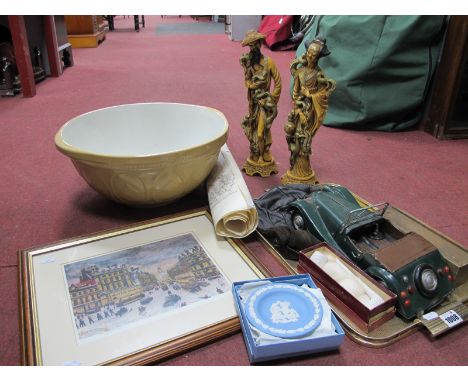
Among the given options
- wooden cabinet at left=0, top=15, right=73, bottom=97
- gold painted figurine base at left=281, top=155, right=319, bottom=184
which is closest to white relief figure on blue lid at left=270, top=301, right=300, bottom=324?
gold painted figurine base at left=281, top=155, right=319, bottom=184

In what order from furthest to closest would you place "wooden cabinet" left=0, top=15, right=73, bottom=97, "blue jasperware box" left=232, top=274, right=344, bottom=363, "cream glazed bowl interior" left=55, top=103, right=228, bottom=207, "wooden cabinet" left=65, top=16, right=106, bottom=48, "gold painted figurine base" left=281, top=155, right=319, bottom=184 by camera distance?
1. "wooden cabinet" left=65, top=16, right=106, bottom=48
2. "wooden cabinet" left=0, top=15, right=73, bottom=97
3. "gold painted figurine base" left=281, top=155, right=319, bottom=184
4. "cream glazed bowl interior" left=55, top=103, right=228, bottom=207
5. "blue jasperware box" left=232, top=274, right=344, bottom=363

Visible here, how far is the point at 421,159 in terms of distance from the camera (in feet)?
4.57

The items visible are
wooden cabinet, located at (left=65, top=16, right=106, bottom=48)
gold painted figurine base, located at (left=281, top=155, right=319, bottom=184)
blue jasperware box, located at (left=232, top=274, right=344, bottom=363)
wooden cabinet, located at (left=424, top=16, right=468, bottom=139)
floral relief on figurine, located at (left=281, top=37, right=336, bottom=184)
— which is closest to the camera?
blue jasperware box, located at (left=232, top=274, right=344, bottom=363)

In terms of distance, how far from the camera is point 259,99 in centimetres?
109

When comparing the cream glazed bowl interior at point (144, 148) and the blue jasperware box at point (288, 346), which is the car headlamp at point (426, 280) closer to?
the blue jasperware box at point (288, 346)

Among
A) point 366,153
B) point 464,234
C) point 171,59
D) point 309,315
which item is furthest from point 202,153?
point 171,59

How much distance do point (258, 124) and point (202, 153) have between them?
295mm

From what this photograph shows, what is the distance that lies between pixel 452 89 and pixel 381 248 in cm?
104

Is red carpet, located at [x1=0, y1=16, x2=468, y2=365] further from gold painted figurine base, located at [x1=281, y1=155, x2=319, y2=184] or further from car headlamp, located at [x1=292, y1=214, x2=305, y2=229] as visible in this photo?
car headlamp, located at [x1=292, y1=214, x2=305, y2=229]

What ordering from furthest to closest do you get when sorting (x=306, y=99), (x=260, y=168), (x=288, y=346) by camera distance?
1. (x=260, y=168)
2. (x=306, y=99)
3. (x=288, y=346)

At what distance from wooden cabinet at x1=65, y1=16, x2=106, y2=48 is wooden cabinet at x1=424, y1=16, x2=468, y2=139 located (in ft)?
9.43

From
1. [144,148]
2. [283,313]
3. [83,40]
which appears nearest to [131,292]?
[283,313]

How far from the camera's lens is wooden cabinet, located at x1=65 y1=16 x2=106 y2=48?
137 inches

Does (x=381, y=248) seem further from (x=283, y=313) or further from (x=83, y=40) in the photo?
(x=83, y=40)
